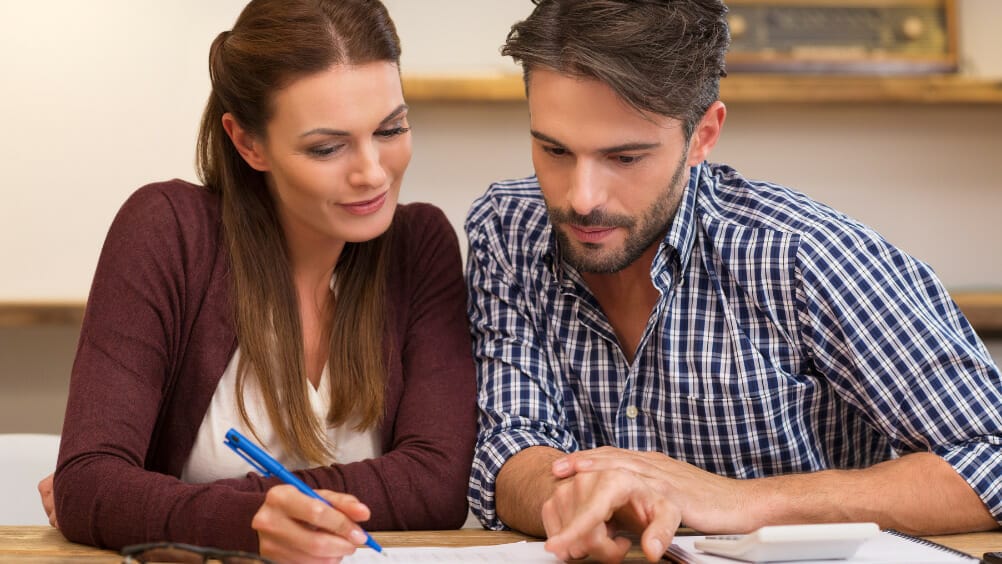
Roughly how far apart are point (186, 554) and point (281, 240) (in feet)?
2.34

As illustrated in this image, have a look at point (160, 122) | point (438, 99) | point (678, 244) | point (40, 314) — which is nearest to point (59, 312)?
point (40, 314)

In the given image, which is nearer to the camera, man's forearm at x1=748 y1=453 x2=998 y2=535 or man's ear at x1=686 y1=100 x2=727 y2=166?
man's forearm at x1=748 y1=453 x2=998 y2=535

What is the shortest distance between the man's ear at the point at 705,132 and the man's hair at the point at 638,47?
2 centimetres

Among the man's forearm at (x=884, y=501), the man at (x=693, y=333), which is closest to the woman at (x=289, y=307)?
the man at (x=693, y=333)

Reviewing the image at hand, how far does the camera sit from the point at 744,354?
1458 mm

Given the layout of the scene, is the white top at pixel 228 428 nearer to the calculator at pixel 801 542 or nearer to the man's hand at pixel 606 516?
the man's hand at pixel 606 516

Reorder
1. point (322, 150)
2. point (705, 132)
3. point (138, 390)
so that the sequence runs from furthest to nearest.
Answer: point (705, 132) → point (322, 150) → point (138, 390)

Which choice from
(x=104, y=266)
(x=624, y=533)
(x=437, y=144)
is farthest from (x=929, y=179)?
(x=104, y=266)

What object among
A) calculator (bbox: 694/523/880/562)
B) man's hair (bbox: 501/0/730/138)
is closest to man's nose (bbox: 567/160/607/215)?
man's hair (bbox: 501/0/730/138)

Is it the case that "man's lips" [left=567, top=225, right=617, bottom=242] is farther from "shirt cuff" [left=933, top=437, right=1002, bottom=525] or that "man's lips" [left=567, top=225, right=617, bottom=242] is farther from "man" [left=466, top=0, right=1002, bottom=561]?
"shirt cuff" [left=933, top=437, right=1002, bottom=525]

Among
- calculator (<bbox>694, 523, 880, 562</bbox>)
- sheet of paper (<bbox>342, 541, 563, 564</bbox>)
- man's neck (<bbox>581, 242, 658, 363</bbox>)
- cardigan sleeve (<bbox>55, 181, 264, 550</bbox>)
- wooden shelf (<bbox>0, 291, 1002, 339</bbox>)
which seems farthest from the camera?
wooden shelf (<bbox>0, 291, 1002, 339</bbox>)

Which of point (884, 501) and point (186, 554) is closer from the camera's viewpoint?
point (186, 554)

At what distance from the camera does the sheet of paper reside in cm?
108

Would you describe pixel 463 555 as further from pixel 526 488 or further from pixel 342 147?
pixel 342 147
